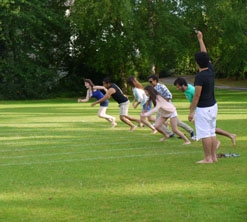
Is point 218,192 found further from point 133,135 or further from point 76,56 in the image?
point 76,56

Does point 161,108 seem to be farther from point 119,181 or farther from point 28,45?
point 28,45

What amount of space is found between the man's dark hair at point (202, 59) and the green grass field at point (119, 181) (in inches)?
66.9

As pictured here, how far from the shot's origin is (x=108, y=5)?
44938 millimetres

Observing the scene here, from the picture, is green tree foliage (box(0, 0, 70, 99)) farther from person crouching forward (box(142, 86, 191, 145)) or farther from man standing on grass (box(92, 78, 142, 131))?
person crouching forward (box(142, 86, 191, 145))

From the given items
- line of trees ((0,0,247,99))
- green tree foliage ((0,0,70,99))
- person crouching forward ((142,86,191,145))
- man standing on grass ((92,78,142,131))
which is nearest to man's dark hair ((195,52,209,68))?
person crouching forward ((142,86,191,145))

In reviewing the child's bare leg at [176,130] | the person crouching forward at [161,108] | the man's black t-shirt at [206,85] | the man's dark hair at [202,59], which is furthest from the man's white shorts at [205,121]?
the person crouching forward at [161,108]

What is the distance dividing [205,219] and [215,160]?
4344 mm

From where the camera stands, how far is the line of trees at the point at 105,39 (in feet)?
150

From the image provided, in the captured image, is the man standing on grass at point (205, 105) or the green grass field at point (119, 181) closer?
the green grass field at point (119, 181)

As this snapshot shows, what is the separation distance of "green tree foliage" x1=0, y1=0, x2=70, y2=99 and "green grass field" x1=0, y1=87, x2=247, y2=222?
1310 inches

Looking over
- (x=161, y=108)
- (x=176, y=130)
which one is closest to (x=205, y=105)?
(x=176, y=130)

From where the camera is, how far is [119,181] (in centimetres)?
926

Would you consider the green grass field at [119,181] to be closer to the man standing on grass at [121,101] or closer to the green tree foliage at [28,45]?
the man standing on grass at [121,101]

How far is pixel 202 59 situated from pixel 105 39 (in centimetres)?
3748
